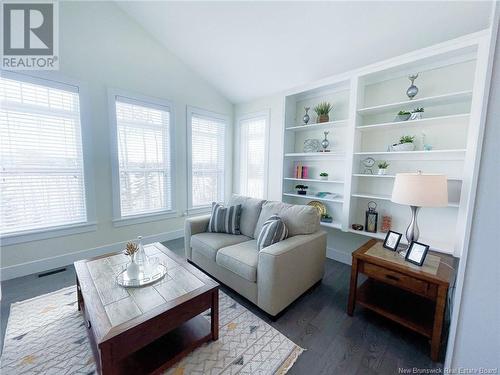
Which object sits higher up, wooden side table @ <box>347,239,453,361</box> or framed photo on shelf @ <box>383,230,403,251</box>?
framed photo on shelf @ <box>383,230,403,251</box>

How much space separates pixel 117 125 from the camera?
9.72 ft

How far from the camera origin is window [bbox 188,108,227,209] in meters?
3.79

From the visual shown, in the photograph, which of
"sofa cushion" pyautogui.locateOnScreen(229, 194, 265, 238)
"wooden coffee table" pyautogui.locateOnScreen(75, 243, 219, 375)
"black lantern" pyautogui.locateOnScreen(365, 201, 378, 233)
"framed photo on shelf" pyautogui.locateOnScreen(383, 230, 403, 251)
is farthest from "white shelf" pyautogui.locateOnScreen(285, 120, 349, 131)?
"wooden coffee table" pyautogui.locateOnScreen(75, 243, 219, 375)

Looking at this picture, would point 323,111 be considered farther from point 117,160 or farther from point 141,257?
point 117,160

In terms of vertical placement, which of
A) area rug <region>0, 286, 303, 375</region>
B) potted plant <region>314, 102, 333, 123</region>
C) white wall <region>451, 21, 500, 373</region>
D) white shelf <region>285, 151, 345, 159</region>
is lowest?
area rug <region>0, 286, 303, 375</region>

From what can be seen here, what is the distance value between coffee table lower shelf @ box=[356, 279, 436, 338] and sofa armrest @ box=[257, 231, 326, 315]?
49 cm

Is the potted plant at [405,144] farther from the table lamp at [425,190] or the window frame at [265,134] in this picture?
the window frame at [265,134]

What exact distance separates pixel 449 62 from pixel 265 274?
2702mm

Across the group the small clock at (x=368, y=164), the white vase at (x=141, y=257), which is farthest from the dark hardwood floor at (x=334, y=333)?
the small clock at (x=368, y=164)

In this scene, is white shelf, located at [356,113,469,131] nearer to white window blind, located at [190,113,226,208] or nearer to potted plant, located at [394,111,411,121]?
potted plant, located at [394,111,411,121]

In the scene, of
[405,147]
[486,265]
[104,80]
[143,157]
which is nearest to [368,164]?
[405,147]

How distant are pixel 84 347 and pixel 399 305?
2442 millimetres

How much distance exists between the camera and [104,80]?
2.80 metres

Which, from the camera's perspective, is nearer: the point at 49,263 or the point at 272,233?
the point at 272,233
